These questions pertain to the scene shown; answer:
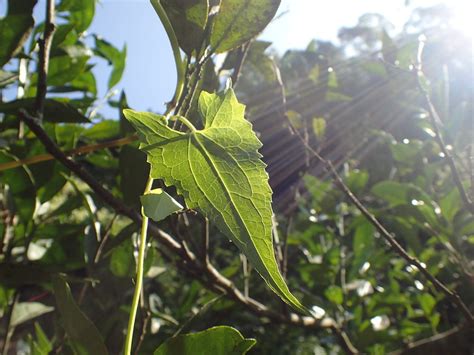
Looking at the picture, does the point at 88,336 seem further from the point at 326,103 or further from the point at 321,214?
the point at 321,214

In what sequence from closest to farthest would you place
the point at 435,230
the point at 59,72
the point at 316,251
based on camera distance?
1. the point at 59,72
2. the point at 435,230
3. the point at 316,251

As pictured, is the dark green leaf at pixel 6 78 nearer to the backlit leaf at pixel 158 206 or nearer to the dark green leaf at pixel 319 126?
the backlit leaf at pixel 158 206

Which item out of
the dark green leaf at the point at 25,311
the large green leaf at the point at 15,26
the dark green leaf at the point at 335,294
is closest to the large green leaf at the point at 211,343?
the large green leaf at the point at 15,26

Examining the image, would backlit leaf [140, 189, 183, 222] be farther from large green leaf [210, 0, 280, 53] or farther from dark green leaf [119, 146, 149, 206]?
dark green leaf [119, 146, 149, 206]

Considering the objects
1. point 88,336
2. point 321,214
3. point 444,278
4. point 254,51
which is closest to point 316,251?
point 321,214

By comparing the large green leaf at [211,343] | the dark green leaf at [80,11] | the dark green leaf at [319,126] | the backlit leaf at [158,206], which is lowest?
the dark green leaf at [319,126]

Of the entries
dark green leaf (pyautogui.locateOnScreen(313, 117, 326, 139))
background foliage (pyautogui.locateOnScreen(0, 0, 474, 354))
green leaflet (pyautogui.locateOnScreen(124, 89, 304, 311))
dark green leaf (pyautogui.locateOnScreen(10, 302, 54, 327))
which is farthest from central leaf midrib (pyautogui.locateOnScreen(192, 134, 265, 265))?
dark green leaf (pyautogui.locateOnScreen(313, 117, 326, 139))
